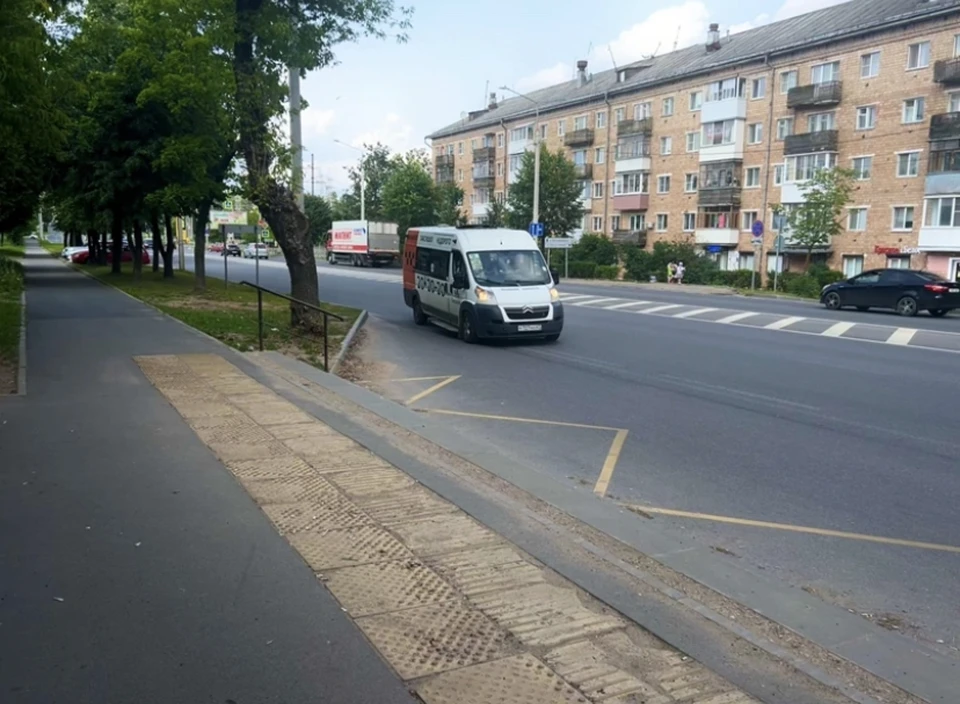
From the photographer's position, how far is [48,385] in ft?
34.5

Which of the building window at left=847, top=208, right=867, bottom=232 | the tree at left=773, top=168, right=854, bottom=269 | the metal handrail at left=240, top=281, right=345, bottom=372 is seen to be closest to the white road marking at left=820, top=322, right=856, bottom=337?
the metal handrail at left=240, top=281, right=345, bottom=372

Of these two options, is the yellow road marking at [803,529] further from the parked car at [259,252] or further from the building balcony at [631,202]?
the parked car at [259,252]

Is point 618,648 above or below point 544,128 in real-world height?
below

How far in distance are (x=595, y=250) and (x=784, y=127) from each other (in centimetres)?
1381

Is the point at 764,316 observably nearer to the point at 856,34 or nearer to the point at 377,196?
the point at 856,34

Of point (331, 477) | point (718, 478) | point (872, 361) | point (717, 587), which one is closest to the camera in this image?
point (717, 587)

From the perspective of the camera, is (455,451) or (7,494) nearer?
(7,494)

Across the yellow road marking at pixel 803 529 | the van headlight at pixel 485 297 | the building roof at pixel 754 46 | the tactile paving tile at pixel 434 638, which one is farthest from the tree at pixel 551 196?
the tactile paving tile at pixel 434 638

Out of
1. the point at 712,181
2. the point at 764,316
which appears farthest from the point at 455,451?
the point at 712,181

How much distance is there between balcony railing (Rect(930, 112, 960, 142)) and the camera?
39938mm

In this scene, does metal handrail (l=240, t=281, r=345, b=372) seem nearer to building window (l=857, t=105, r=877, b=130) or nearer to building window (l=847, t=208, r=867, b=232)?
building window (l=847, t=208, r=867, b=232)

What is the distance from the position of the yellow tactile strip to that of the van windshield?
9.39 metres

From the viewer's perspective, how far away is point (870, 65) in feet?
145

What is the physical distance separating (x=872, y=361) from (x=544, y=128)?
57589 mm
